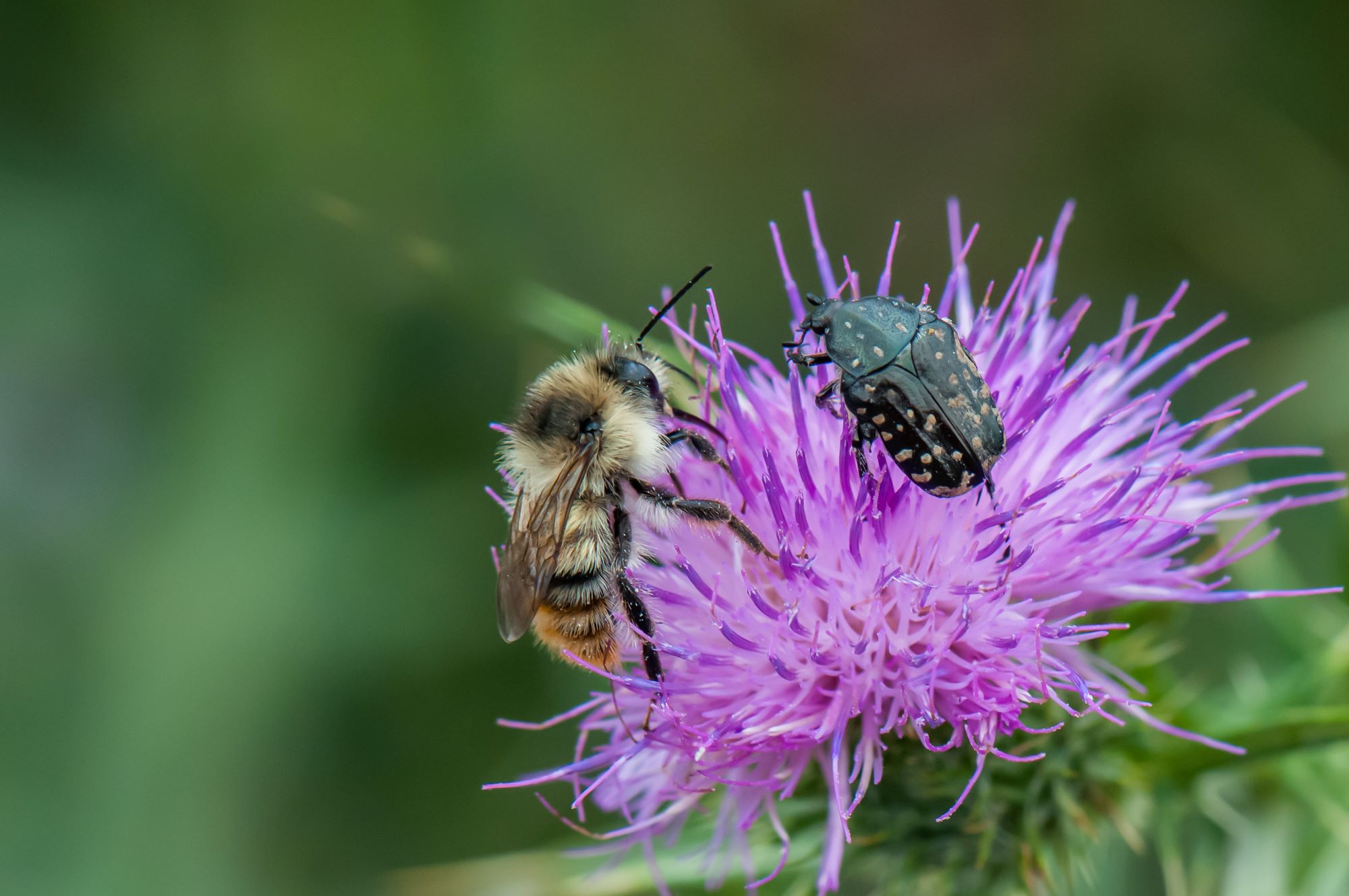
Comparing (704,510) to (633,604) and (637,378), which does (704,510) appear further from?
(637,378)

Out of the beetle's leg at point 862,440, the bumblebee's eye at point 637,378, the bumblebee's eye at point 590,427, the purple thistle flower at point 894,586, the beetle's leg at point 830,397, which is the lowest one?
the purple thistle flower at point 894,586

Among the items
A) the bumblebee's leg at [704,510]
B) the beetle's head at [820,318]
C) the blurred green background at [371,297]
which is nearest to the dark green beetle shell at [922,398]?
the beetle's head at [820,318]

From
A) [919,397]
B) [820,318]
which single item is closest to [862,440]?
[919,397]

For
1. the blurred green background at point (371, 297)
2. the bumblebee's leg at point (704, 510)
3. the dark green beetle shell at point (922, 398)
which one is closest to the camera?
the dark green beetle shell at point (922, 398)

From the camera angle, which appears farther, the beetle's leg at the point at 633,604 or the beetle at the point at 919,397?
the beetle's leg at the point at 633,604

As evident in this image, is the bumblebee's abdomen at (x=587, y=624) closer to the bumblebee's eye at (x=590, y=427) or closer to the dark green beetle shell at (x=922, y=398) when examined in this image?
the bumblebee's eye at (x=590, y=427)

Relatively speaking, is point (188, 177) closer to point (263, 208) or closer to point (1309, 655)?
point (263, 208)

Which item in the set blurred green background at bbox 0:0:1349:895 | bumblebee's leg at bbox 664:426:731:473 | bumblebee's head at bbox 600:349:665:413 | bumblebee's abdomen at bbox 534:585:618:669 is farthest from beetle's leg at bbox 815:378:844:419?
blurred green background at bbox 0:0:1349:895

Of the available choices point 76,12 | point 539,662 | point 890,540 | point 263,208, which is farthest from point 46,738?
point 890,540
